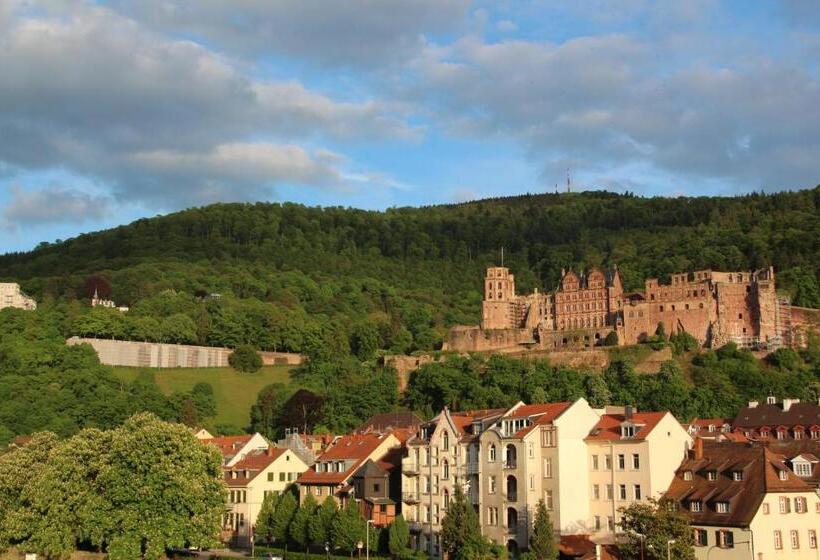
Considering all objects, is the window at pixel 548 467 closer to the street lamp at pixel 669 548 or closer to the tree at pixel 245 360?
the street lamp at pixel 669 548

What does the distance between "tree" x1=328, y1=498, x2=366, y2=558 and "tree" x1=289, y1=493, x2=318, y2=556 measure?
367cm

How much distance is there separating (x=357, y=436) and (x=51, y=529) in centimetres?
3174

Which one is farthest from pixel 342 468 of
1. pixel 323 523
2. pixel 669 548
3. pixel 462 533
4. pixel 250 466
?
pixel 669 548

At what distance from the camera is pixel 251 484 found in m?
94.8

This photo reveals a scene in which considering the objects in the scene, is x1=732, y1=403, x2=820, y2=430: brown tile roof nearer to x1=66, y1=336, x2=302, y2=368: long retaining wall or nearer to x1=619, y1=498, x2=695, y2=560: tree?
x1=619, y1=498, x2=695, y2=560: tree

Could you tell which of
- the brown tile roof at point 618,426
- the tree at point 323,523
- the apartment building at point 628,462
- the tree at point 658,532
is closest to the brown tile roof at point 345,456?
the tree at point 323,523

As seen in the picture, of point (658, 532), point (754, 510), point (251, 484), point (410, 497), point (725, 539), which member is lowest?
point (725, 539)

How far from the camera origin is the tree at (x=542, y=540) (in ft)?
218

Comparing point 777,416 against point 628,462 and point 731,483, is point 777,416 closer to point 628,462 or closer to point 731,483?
point 628,462

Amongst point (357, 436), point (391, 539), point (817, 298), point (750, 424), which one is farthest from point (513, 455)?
point (817, 298)

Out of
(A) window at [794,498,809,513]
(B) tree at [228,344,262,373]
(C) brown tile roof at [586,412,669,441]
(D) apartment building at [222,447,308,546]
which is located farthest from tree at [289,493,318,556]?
(B) tree at [228,344,262,373]

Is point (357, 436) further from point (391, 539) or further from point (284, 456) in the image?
point (391, 539)

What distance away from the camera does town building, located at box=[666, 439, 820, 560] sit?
211 ft

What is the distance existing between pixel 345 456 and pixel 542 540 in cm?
2835
